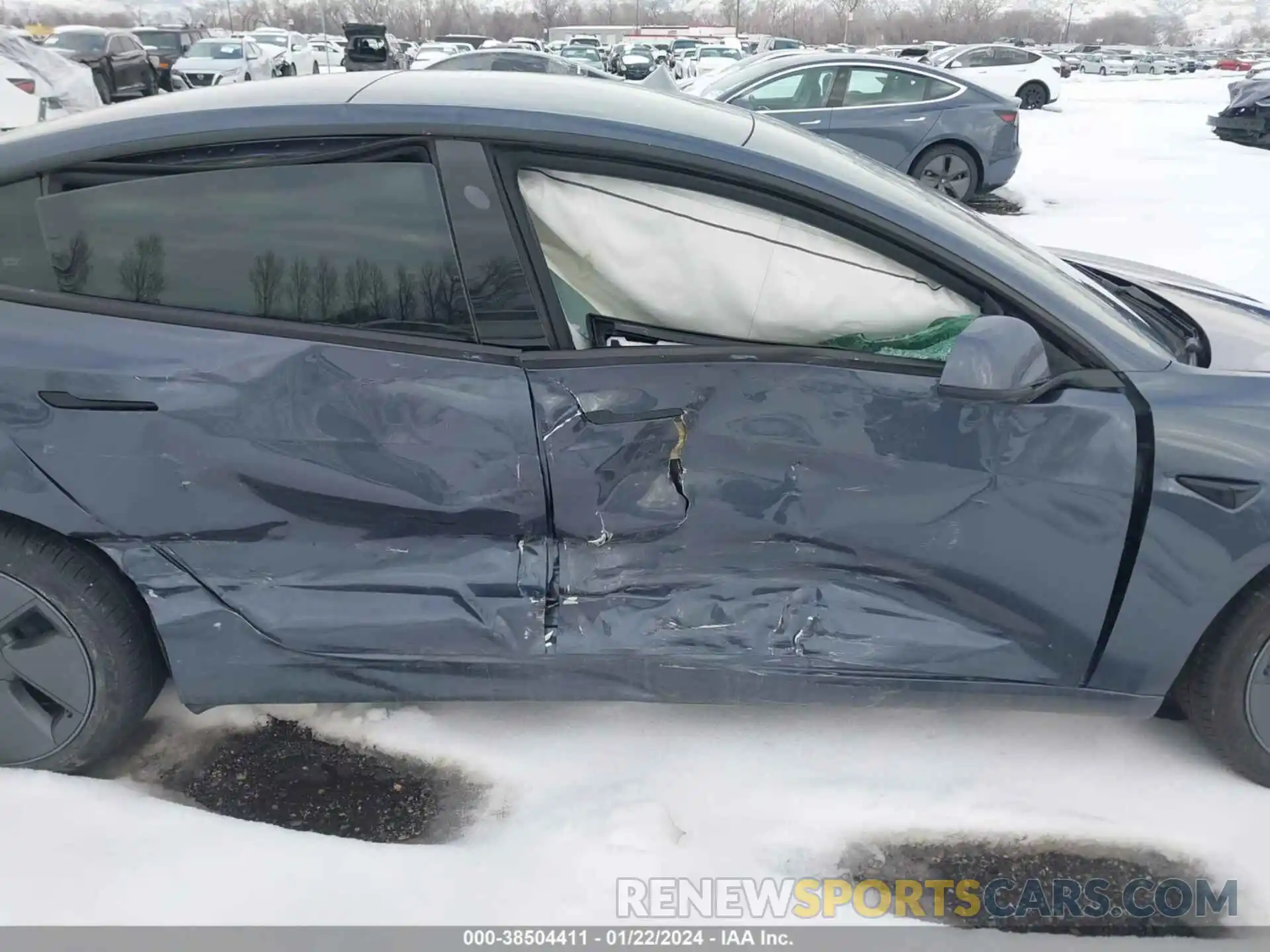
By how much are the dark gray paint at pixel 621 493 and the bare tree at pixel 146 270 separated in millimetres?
60

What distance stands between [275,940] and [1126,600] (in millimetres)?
1937

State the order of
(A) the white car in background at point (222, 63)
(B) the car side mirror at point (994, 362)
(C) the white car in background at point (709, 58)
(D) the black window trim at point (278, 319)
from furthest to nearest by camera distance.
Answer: (C) the white car in background at point (709, 58)
(A) the white car in background at point (222, 63)
(D) the black window trim at point (278, 319)
(B) the car side mirror at point (994, 362)

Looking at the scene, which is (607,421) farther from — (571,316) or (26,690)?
(26,690)

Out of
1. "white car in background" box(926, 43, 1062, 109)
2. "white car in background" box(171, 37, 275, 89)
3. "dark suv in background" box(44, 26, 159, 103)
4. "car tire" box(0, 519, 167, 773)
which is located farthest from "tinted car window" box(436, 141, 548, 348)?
"white car in background" box(171, 37, 275, 89)

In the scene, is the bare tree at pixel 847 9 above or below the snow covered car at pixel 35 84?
above

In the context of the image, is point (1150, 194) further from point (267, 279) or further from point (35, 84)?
point (35, 84)

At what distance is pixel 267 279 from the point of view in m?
2.00

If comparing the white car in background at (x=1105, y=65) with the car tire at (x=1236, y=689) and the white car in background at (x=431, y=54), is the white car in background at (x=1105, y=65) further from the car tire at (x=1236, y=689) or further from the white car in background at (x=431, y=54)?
the car tire at (x=1236, y=689)

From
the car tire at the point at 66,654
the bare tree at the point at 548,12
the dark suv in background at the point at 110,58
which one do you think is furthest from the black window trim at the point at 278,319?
the bare tree at the point at 548,12

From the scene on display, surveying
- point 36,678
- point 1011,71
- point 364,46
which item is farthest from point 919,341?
point 364,46

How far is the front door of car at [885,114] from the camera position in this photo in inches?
336

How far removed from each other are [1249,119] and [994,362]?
46.8 ft

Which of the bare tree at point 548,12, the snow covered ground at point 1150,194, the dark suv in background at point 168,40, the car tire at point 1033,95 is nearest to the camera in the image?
the snow covered ground at point 1150,194

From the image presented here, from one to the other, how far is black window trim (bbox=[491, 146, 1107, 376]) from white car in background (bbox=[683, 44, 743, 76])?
71.3 feet
